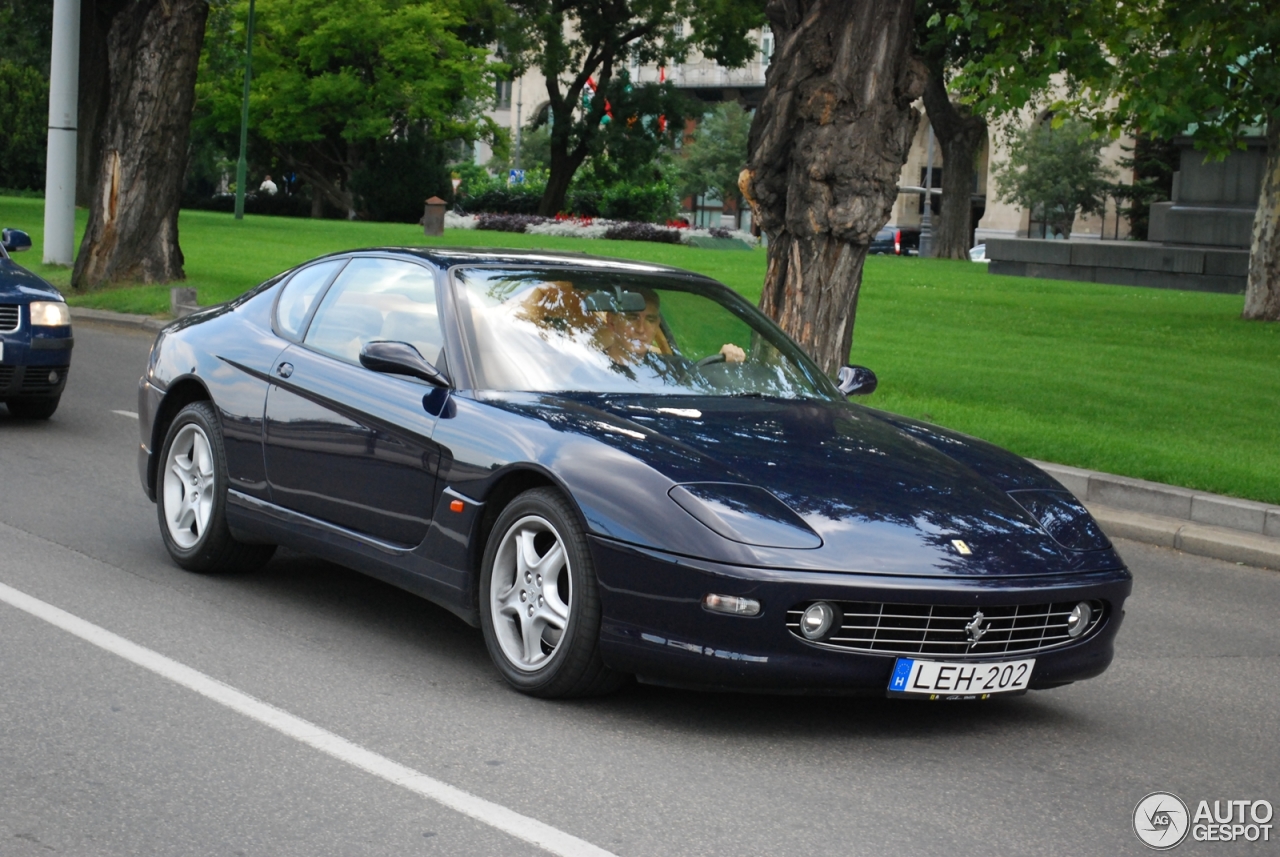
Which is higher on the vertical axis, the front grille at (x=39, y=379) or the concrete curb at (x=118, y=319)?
the front grille at (x=39, y=379)

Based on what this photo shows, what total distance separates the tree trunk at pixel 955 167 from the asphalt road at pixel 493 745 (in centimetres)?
3998

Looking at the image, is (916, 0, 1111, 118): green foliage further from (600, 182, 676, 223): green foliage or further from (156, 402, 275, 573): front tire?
(600, 182, 676, 223): green foliage

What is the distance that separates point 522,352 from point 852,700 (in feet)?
5.46

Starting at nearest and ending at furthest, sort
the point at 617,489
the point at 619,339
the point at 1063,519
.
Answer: the point at 617,489
the point at 1063,519
the point at 619,339

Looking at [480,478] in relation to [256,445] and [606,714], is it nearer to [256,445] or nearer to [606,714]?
[606,714]

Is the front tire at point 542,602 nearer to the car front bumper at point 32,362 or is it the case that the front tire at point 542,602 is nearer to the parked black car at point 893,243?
the car front bumper at point 32,362

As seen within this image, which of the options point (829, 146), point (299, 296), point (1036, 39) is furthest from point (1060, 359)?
point (299, 296)

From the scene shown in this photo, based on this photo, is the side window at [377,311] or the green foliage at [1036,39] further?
the green foliage at [1036,39]

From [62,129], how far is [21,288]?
1223 centimetres

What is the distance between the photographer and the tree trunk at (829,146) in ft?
40.9

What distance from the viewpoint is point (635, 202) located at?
61219 millimetres

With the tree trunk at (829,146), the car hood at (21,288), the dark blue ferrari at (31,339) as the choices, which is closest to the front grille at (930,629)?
the dark blue ferrari at (31,339)

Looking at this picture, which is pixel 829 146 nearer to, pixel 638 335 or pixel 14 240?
pixel 14 240

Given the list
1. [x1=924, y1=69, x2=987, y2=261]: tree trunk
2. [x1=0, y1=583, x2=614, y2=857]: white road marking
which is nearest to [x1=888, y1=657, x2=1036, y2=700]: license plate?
[x1=0, y1=583, x2=614, y2=857]: white road marking
